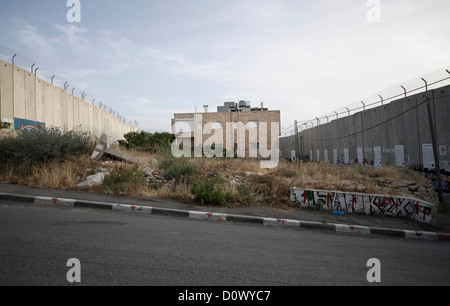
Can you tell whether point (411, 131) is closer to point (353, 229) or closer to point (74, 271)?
point (353, 229)

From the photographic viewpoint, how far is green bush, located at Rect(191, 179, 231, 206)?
7.06 metres

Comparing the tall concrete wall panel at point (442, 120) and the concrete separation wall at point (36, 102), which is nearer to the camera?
the tall concrete wall panel at point (442, 120)

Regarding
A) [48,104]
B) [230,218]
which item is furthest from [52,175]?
[48,104]

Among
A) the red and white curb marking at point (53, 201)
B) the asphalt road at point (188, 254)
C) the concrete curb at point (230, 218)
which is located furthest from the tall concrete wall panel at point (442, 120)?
the red and white curb marking at point (53, 201)

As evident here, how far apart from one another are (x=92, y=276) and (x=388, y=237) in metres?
6.67

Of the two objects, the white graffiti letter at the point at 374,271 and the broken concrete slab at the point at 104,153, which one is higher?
the broken concrete slab at the point at 104,153

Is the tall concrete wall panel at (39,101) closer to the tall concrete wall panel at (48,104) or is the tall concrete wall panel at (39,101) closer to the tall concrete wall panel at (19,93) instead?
the tall concrete wall panel at (48,104)

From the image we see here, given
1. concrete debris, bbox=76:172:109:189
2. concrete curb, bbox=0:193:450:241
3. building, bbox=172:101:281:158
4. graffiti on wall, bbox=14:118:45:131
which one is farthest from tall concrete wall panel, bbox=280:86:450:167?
graffiti on wall, bbox=14:118:45:131

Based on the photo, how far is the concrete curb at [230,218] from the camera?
5.91 m

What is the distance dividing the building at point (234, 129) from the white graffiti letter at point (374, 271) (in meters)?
29.6

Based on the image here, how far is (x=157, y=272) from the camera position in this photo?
104 inches

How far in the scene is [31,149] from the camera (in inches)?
333

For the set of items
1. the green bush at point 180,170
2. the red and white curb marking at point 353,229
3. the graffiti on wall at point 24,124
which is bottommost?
the red and white curb marking at point 353,229
